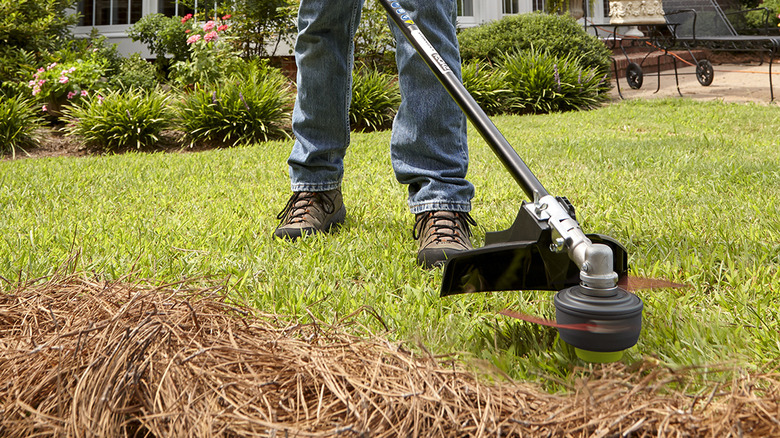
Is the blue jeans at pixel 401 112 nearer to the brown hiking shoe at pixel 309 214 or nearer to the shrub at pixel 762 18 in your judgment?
the brown hiking shoe at pixel 309 214

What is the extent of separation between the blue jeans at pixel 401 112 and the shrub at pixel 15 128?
442 cm

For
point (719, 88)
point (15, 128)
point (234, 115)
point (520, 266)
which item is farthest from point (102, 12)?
point (520, 266)

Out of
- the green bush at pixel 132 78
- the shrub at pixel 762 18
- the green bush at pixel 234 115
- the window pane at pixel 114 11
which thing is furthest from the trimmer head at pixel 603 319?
the shrub at pixel 762 18

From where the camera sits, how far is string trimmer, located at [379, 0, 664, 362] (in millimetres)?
911

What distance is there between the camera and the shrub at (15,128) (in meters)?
5.63

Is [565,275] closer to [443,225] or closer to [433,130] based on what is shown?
[443,225]

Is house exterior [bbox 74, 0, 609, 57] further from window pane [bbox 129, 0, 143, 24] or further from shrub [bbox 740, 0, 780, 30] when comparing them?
shrub [bbox 740, 0, 780, 30]

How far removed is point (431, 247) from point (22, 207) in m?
2.01

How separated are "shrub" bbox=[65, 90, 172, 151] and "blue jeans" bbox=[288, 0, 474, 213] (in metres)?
3.77

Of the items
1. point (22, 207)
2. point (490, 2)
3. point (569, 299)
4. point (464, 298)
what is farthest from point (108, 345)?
point (490, 2)

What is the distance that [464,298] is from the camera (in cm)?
149

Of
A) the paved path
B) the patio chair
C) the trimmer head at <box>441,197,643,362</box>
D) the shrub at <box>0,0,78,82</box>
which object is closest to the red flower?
the shrub at <box>0,0,78,82</box>

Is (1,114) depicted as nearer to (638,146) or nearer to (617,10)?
(638,146)

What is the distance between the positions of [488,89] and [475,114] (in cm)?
574
